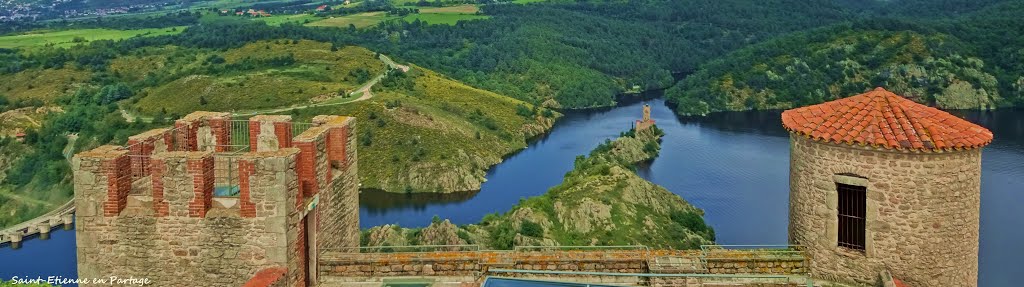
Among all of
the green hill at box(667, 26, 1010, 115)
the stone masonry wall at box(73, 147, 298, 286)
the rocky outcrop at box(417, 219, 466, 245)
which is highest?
the stone masonry wall at box(73, 147, 298, 286)

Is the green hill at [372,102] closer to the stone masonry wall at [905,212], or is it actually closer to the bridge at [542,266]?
the bridge at [542,266]

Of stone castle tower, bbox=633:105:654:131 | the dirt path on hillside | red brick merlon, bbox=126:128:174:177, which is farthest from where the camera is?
stone castle tower, bbox=633:105:654:131

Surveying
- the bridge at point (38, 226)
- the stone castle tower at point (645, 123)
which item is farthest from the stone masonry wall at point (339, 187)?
the stone castle tower at point (645, 123)

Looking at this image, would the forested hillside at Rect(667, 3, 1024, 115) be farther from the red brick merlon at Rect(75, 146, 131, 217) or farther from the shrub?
the red brick merlon at Rect(75, 146, 131, 217)

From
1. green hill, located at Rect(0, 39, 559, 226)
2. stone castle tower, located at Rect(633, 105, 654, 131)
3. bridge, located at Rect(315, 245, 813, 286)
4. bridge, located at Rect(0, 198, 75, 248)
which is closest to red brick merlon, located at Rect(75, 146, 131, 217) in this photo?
bridge, located at Rect(315, 245, 813, 286)

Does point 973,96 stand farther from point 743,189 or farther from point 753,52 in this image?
point 743,189

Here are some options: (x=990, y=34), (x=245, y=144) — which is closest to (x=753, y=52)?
(x=990, y=34)
